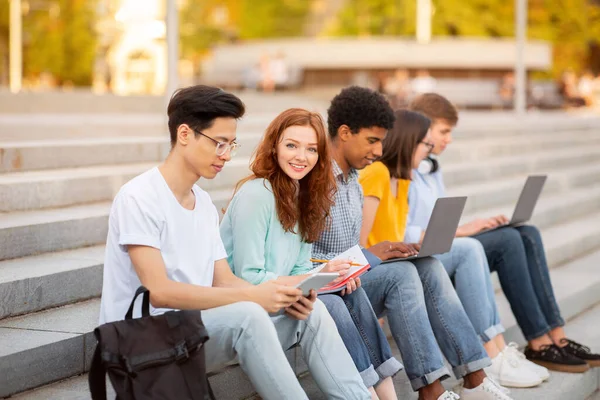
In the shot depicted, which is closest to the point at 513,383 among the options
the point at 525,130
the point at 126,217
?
the point at 126,217

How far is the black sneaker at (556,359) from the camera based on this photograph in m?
5.75

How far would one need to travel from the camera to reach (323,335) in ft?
12.9

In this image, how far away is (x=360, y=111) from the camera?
15.7 ft

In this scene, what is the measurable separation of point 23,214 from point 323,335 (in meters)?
2.21

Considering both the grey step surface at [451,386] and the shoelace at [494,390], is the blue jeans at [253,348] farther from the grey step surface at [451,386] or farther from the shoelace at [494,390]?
the shoelace at [494,390]

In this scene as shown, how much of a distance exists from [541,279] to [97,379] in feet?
10.9

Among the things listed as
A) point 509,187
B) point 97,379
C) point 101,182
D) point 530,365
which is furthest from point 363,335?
point 509,187

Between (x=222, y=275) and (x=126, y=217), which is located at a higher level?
(x=126, y=217)

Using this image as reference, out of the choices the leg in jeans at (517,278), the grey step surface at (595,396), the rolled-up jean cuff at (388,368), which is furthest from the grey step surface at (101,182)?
the grey step surface at (595,396)

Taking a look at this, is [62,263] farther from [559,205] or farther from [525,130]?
[525,130]

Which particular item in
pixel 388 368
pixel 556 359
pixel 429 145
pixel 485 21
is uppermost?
pixel 485 21

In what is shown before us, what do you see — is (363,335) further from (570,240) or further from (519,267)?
(570,240)

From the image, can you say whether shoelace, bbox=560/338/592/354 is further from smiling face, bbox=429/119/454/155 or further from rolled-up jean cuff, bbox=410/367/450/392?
rolled-up jean cuff, bbox=410/367/450/392

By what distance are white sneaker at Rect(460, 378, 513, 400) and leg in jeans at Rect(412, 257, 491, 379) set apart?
0.26 ft
